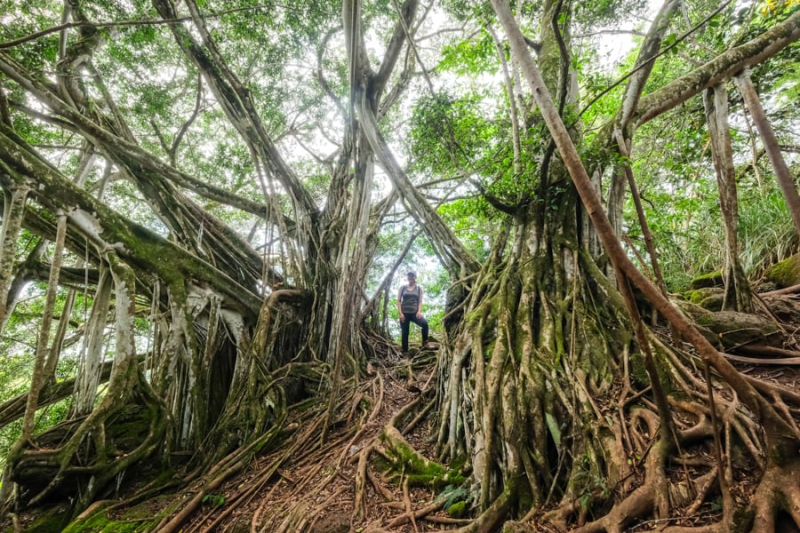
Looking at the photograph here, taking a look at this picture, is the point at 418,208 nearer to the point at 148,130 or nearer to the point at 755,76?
the point at 755,76

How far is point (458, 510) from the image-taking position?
167cm

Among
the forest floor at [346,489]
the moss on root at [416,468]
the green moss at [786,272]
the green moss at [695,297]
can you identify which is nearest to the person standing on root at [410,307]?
the forest floor at [346,489]

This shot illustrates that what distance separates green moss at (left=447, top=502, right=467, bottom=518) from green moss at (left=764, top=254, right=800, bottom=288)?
10.9 feet

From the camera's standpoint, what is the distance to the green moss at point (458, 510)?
166 centimetres

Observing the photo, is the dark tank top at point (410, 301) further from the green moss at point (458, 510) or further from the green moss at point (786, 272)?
the green moss at point (786, 272)

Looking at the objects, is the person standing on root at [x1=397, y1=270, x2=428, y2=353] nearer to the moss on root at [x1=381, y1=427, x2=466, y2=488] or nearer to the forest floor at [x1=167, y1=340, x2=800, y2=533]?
the forest floor at [x1=167, y1=340, x2=800, y2=533]

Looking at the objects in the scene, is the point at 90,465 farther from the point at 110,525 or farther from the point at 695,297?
the point at 695,297

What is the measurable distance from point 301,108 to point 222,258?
98.4 inches

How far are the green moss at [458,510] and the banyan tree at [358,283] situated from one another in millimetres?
103

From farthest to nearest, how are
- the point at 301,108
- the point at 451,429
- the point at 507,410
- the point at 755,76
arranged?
1. the point at 301,108
2. the point at 755,76
3. the point at 451,429
4. the point at 507,410

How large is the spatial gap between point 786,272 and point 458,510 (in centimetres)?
348

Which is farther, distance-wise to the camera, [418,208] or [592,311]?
[418,208]

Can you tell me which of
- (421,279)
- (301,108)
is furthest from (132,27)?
(421,279)

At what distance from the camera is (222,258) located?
4.17 m
